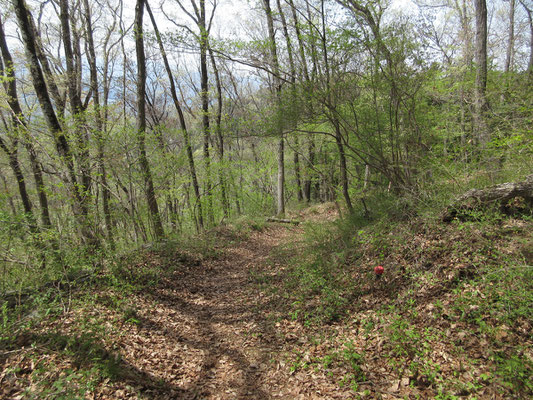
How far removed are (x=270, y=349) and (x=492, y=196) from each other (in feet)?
13.0

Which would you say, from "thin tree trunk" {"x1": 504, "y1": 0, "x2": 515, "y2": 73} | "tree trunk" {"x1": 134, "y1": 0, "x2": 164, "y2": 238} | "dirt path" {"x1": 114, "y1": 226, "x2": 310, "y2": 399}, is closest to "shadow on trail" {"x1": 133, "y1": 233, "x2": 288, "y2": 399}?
"dirt path" {"x1": 114, "y1": 226, "x2": 310, "y2": 399}

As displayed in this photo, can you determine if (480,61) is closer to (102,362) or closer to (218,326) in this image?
(218,326)

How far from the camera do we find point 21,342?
119 inches

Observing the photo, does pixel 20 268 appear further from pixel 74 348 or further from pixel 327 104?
pixel 327 104

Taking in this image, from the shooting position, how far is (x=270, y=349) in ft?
11.8

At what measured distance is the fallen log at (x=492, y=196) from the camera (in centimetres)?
371

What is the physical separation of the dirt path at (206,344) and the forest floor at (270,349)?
0.02 meters

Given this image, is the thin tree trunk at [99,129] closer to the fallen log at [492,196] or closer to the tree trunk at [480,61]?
the fallen log at [492,196]

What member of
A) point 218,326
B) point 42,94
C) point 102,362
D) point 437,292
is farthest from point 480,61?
point 42,94

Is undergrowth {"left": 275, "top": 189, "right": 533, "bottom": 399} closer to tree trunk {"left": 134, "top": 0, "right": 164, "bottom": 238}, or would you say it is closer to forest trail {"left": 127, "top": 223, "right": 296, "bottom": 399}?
forest trail {"left": 127, "top": 223, "right": 296, "bottom": 399}

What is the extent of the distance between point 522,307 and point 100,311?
5204 mm

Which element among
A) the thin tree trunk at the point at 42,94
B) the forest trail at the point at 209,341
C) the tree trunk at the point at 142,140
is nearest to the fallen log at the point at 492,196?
the forest trail at the point at 209,341

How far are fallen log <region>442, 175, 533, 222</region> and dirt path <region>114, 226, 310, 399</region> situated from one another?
132 inches

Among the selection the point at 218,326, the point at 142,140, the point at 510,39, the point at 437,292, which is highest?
the point at 510,39
